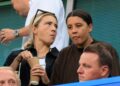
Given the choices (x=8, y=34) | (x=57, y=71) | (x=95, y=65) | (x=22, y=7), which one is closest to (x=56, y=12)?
(x=22, y=7)

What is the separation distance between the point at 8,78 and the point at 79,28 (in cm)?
93

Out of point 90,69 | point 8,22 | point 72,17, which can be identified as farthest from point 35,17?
point 8,22

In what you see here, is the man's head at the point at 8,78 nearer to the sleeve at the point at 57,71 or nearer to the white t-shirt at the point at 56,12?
the sleeve at the point at 57,71

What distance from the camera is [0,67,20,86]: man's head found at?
13.3 ft

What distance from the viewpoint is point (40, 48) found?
4988 millimetres

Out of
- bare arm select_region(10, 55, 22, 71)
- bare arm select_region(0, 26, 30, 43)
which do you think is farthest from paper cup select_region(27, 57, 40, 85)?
bare arm select_region(0, 26, 30, 43)

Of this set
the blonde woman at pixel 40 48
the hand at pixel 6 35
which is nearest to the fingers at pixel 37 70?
the blonde woman at pixel 40 48

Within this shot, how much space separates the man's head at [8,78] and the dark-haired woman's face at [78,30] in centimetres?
76

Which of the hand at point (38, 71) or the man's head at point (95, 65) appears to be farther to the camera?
the hand at point (38, 71)

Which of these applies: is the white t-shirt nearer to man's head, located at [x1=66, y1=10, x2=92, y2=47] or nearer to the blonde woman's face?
the blonde woman's face

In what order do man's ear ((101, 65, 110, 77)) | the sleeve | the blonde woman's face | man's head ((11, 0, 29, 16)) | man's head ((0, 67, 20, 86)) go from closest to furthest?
man's ear ((101, 65, 110, 77)) < man's head ((0, 67, 20, 86)) < the sleeve < the blonde woman's face < man's head ((11, 0, 29, 16))

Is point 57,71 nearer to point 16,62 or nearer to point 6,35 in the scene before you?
point 16,62

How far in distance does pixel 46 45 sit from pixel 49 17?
0.84 ft

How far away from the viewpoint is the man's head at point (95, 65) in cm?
383
